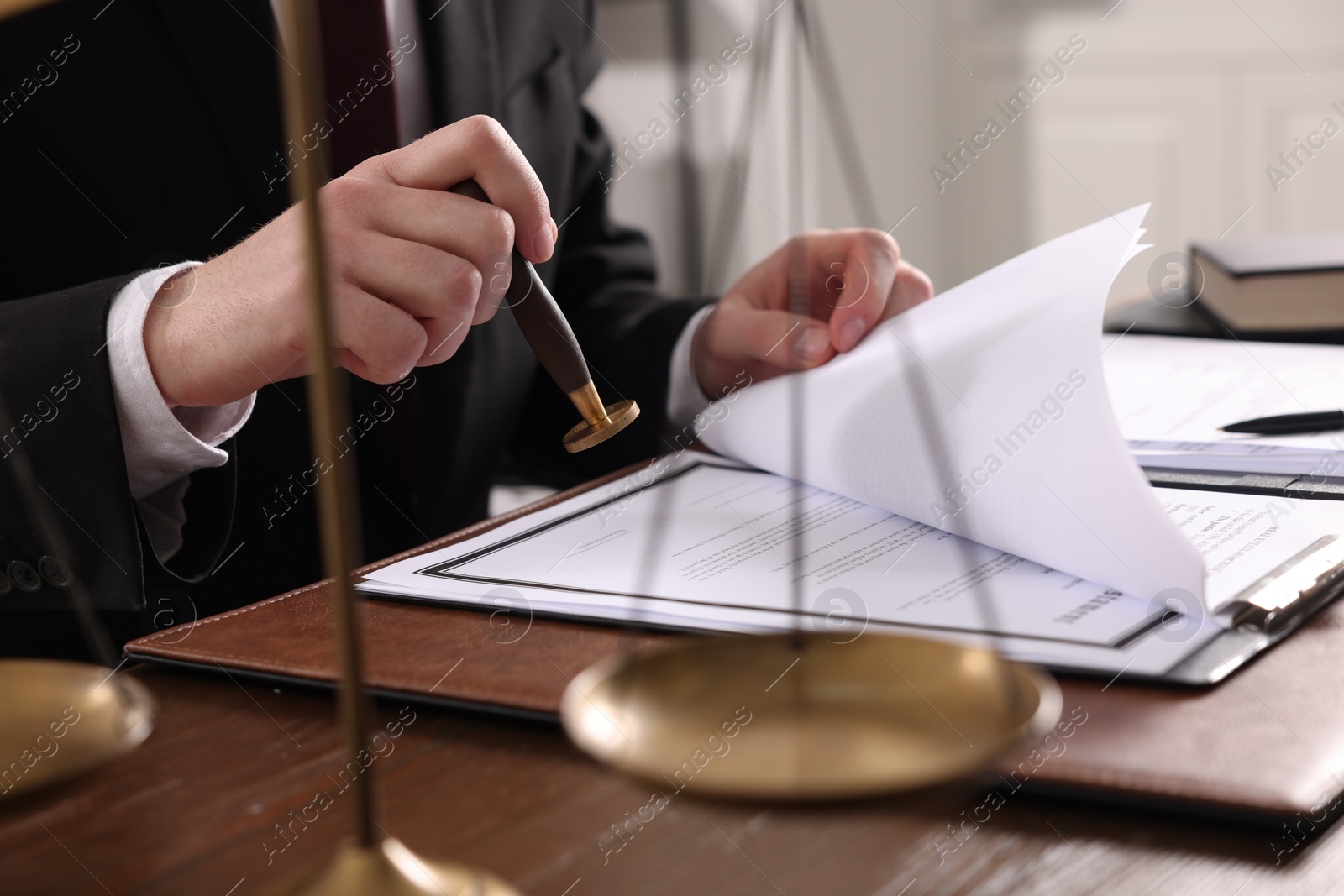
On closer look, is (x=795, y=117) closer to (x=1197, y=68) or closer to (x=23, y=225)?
(x=23, y=225)

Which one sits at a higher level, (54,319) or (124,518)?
(54,319)

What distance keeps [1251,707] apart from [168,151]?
0.93 metres

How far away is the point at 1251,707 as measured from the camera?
38cm

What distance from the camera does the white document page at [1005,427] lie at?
48 cm

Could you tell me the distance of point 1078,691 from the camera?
40 cm

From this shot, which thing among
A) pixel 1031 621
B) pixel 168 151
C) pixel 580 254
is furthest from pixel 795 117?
pixel 580 254

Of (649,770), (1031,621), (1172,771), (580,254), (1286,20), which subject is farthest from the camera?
(1286,20)

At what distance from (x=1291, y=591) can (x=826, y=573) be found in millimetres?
190
